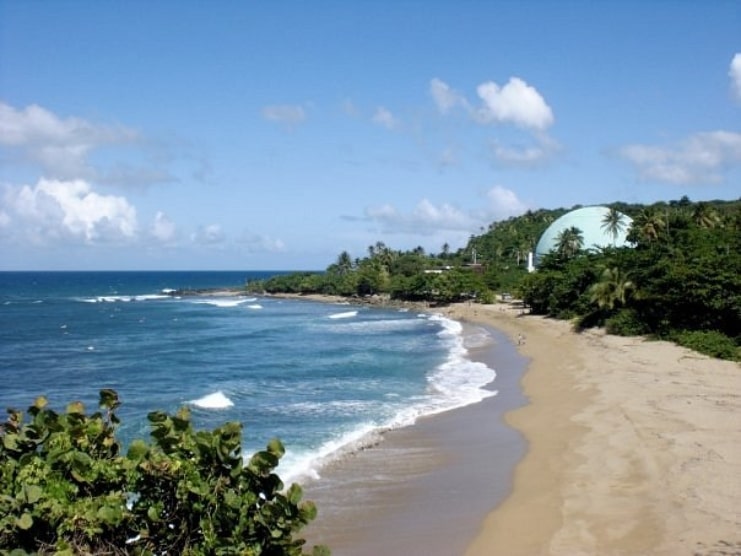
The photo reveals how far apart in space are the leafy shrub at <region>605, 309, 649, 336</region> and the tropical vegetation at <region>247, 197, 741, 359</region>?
0.24 feet

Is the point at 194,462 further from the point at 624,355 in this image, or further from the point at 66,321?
the point at 66,321

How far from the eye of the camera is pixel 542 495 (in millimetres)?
15828

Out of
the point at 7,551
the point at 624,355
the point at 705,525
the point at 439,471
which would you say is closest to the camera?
the point at 7,551

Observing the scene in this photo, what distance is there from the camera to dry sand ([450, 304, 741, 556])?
12.9 meters

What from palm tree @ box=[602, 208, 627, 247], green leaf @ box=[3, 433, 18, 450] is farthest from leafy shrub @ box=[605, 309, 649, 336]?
green leaf @ box=[3, 433, 18, 450]

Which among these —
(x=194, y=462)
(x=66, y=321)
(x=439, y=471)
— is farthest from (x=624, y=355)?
(x=66, y=321)

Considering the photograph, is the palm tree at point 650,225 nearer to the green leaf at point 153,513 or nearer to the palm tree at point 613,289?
the palm tree at point 613,289

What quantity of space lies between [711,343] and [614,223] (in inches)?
1781

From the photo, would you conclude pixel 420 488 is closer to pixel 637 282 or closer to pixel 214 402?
pixel 214 402

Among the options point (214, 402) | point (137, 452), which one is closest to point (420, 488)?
point (137, 452)

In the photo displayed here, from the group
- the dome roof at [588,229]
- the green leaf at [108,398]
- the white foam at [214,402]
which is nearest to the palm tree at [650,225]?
the dome roof at [588,229]

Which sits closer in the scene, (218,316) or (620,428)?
(620,428)

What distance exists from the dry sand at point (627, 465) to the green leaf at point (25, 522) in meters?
8.96

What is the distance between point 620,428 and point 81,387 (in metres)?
27.6
